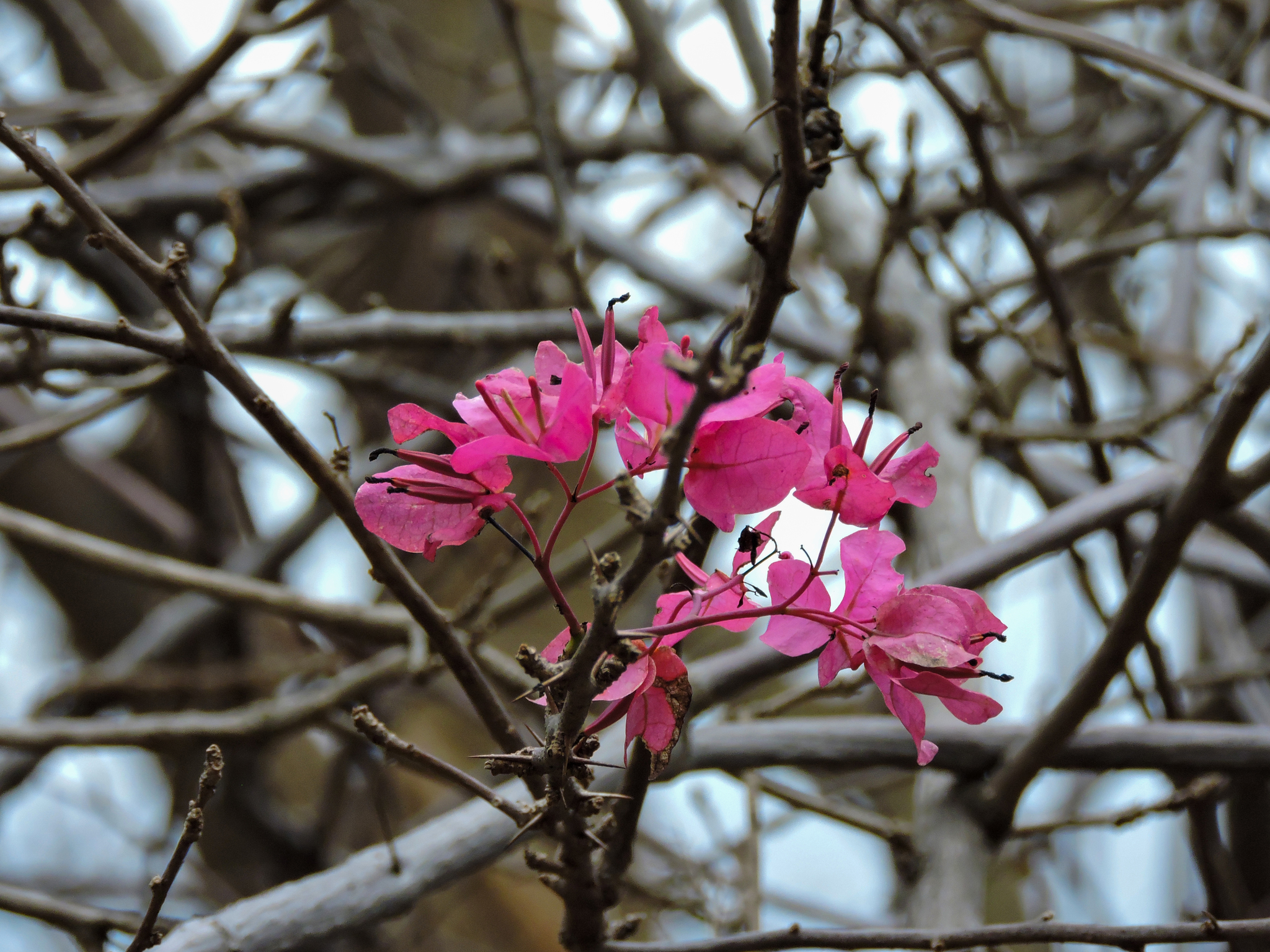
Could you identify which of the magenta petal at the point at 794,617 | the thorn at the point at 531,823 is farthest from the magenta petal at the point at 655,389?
the thorn at the point at 531,823

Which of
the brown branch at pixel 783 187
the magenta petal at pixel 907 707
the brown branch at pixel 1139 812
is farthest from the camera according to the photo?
the brown branch at pixel 1139 812

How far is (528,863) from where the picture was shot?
2.23 ft

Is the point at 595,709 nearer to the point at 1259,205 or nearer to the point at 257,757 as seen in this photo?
the point at 257,757

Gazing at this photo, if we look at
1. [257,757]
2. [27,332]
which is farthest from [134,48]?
[27,332]

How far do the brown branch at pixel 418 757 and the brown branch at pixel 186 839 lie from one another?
0.09 m

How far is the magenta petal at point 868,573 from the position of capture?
0.55 m

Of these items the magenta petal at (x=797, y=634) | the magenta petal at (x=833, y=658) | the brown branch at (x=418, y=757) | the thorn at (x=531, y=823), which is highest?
the magenta petal at (x=797, y=634)

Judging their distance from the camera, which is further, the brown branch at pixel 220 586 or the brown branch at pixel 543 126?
the brown branch at pixel 543 126

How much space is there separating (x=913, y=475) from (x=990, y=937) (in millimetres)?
346

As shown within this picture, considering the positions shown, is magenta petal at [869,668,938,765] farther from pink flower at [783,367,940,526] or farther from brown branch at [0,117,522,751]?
brown branch at [0,117,522,751]

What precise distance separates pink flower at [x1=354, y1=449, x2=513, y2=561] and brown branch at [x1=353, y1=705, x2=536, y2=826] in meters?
0.12

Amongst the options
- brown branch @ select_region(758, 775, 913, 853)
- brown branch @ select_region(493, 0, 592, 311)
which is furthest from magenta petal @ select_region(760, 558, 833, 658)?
brown branch @ select_region(493, 0, 592, 311)

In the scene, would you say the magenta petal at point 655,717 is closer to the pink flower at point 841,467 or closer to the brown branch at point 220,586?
the pink flower at point 841,467

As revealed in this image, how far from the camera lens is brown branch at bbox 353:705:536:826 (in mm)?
584
